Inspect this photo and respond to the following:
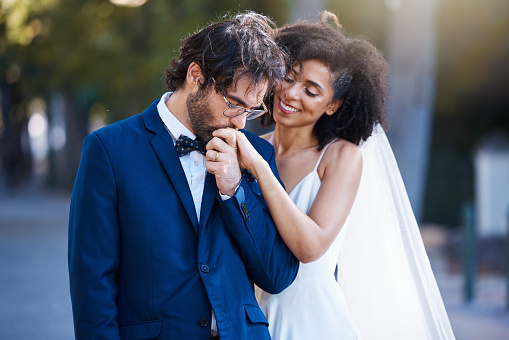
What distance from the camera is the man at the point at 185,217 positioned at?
8.41 ft

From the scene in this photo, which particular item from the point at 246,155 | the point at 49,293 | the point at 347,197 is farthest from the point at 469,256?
the point at 246,155

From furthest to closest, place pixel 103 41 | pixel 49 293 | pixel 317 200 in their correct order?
1. pixel 103 41
2. pixel 49 293
3. pixel 317 200

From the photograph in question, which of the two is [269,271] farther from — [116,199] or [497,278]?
[497,278]

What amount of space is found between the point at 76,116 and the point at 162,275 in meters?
26.4

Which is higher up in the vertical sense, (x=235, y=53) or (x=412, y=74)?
(x=412, y=74)

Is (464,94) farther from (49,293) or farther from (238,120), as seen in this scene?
(238,120)

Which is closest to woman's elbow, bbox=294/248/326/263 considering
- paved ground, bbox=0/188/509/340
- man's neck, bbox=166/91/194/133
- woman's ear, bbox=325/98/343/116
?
man's neck, bbox=166/91/194/133

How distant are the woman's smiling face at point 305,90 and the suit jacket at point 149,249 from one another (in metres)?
1.00

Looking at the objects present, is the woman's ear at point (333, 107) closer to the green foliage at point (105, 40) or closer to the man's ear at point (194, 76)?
the man's ear at point (194, 76)

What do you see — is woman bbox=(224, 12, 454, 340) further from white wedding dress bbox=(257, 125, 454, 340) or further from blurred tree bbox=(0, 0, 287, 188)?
blurred tree bbox=(0, 0, 287, 188)

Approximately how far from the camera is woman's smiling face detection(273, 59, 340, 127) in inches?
141

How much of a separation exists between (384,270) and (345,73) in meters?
1.15

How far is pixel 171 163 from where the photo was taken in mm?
2725

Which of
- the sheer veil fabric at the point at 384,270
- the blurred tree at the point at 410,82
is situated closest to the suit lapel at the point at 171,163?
the sheer veil fabric at the point at 384,270
